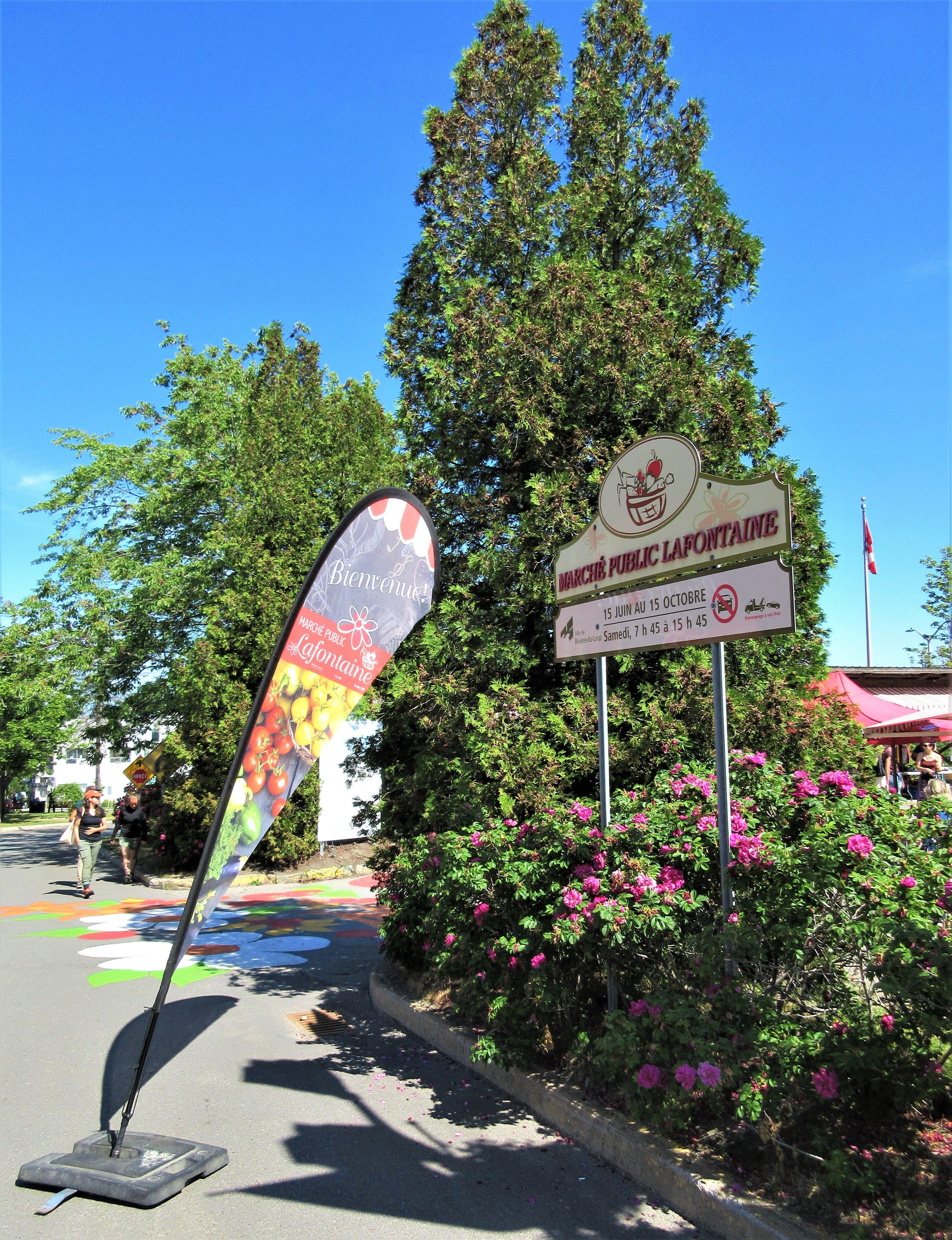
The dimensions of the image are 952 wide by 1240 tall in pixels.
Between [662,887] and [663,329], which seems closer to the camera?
[662,887]

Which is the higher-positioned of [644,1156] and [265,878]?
[644,1156]

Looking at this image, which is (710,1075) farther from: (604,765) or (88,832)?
(88,832)

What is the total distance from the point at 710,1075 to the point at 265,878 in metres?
13.7

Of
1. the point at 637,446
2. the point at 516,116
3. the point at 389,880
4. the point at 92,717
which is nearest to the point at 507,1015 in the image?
the point at 389,880

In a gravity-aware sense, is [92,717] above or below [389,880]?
above

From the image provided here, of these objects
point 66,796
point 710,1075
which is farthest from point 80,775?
point 710,1075

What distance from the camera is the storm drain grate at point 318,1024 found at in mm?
6391

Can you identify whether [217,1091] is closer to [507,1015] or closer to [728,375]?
[507,1015]

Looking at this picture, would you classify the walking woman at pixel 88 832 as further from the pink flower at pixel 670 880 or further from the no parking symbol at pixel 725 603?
the no parking symbol at pixel 725 603

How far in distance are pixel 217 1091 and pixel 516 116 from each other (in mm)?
8324

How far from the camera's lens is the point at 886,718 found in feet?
46.6

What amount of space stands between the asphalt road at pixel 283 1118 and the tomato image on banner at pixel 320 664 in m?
1.17

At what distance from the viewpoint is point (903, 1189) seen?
3064 millimetres

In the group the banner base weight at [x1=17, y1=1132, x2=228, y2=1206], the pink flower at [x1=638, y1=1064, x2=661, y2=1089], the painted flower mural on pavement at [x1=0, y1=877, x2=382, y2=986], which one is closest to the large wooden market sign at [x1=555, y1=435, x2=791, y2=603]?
the pink flower at [x1=638, y1=1064, x2=661, y2=1089]
